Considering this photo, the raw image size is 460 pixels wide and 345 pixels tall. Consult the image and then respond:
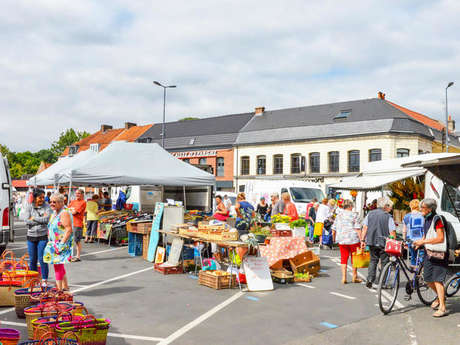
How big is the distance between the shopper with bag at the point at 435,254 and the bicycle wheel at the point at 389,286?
47 cm

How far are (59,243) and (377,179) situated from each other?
41.0 feet

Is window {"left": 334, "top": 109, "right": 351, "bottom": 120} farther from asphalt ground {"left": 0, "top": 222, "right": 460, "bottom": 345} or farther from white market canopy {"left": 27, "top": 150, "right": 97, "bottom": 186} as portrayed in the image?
asphalt ground {"left": 0, "top": 222, "right": 460, "bottom": 345}

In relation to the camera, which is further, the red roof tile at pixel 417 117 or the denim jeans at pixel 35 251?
the red roof tile at pixel 417 117

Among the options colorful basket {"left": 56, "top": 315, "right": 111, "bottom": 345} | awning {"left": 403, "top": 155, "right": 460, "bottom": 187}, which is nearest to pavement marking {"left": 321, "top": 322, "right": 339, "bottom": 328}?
awning {"left": 403, "top": 155, "right": 460, "bottom": 187}

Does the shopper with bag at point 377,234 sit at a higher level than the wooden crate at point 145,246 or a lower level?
higher

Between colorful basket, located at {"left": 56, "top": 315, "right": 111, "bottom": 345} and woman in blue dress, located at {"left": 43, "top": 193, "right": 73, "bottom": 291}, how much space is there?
2608 millimetres

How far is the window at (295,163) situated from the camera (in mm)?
45778

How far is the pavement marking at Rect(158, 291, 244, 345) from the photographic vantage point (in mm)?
5825

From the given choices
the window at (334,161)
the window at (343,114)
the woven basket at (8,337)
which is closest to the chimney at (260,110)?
the window at (343,114)

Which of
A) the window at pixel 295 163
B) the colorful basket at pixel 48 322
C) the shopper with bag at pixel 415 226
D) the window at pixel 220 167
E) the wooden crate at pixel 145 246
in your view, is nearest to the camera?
the colorful basket at pixel 48 322

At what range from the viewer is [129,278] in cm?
995

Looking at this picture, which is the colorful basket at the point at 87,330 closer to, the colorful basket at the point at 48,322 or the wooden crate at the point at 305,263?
the colorful basket at the point at 48,322

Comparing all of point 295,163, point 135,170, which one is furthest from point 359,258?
point 295,163

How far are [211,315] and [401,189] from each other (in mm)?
11860
